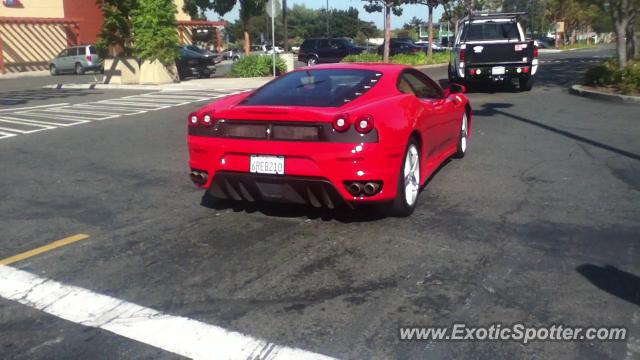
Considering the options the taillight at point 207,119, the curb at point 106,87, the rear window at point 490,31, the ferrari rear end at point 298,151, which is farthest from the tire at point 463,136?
the curb at point 106,87

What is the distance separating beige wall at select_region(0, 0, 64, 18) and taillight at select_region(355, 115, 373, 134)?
129 ft

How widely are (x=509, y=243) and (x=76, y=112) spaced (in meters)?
13.6

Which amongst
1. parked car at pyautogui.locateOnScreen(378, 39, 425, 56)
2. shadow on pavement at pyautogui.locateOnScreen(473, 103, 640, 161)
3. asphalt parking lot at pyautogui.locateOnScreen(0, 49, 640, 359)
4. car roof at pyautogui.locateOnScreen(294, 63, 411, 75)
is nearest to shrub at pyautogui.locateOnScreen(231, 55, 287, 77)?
shadow on pavement at pyautogui.locateOnScreen(473, 103, 640, 161)

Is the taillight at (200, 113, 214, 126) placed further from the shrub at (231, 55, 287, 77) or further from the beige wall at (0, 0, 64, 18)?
the beige wall at (0, 0, 64, 18)

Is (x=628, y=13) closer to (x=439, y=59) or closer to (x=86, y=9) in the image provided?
(x=439, y=59)

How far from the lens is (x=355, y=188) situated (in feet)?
16.7

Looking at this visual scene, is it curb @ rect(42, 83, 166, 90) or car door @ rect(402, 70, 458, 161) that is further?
curb @ rect(42, 83, 166, 90)

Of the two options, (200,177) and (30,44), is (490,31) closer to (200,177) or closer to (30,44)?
(200,177)

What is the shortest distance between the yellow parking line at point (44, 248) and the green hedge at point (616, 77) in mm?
13372

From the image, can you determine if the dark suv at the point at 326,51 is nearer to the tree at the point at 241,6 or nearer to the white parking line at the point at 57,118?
the tree at the point at 241,6

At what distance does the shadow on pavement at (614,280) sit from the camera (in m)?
3.96

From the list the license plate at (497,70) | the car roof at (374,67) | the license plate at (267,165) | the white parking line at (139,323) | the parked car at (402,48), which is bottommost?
the white parking line at (139,323)

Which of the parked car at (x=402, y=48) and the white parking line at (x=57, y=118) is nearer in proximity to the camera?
the white parking line at (x=57, y=118)

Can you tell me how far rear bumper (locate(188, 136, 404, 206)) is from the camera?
16.5 ft
